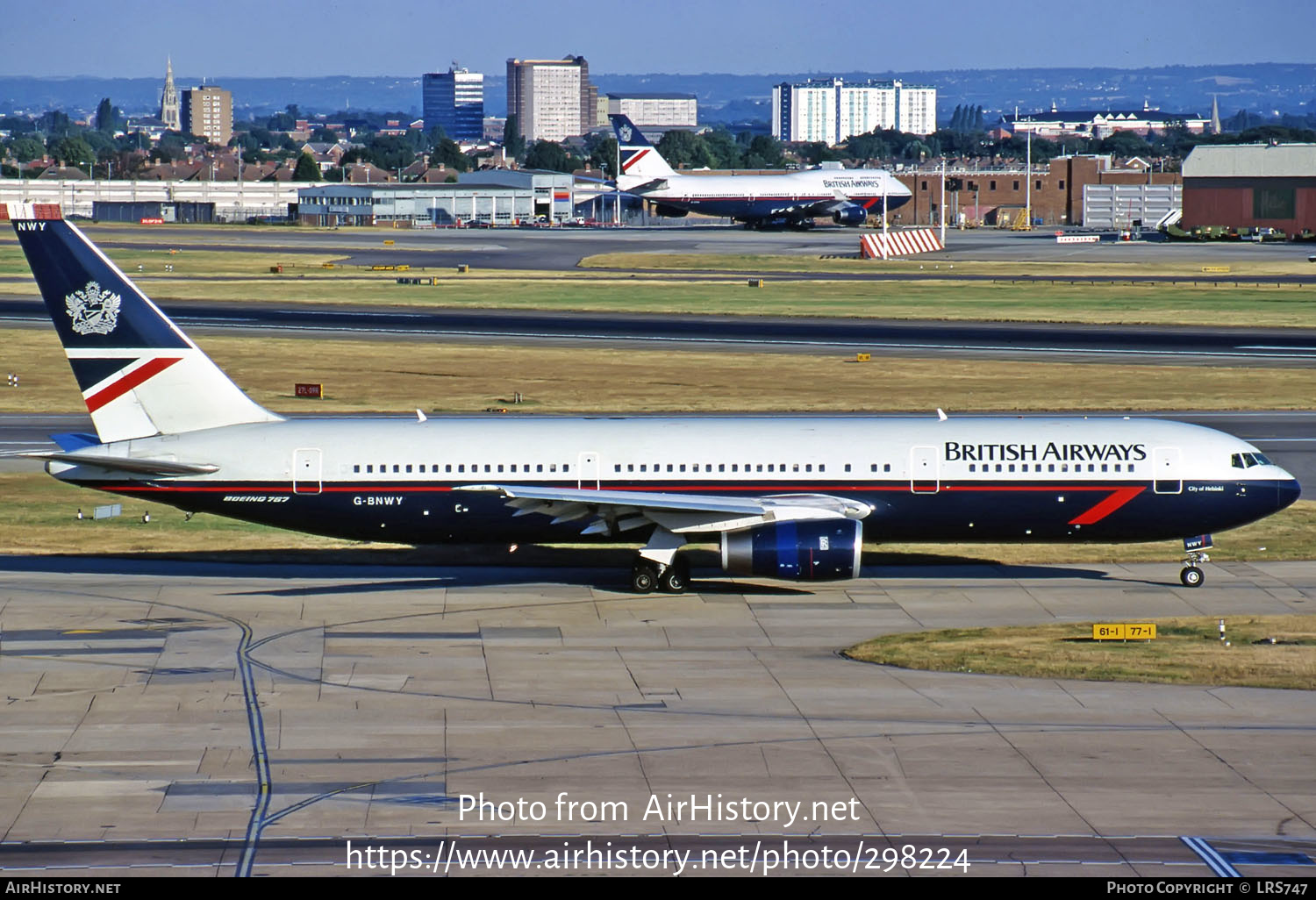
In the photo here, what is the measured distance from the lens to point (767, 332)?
307ft

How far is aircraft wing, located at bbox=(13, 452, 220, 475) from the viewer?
3799cm

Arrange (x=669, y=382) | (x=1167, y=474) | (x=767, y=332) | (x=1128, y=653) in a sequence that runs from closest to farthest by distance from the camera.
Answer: (x=1128, y=653) → (x=1167, y=474) → (x=669, y=382) → (x=767, y=332)

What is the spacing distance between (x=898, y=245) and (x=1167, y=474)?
392 ft

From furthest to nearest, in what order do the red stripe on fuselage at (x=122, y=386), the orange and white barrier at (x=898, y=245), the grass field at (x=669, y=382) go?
1. the orange and white barrier at (x=898, y=245)
2. the grass field at (x=669, y=382)
3. the red stripe on fuselage at (x=122, y=386)

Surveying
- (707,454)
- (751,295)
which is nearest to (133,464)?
(707,454)

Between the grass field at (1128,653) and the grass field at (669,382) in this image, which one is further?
the grass field at (669,382)

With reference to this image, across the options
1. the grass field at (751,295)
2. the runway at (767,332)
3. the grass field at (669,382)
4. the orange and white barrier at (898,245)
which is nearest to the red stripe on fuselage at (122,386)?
the grass field at (669,382)

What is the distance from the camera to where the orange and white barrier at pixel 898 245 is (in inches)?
5989

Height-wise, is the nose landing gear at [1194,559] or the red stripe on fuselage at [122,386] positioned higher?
the red stripe on fuselage at [122,386]

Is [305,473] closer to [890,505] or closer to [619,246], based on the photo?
[890,505]

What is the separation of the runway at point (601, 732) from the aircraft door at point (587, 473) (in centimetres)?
278

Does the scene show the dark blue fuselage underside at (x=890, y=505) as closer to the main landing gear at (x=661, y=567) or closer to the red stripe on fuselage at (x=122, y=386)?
the main landing gear at (x=661, y=567)

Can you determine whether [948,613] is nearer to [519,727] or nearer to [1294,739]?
[1294,739]

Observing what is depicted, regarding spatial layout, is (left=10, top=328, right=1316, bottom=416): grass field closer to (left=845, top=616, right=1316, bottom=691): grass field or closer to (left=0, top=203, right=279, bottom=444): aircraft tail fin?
(left=0, top=203, right=279, bottom=444): aircraft tail fin
